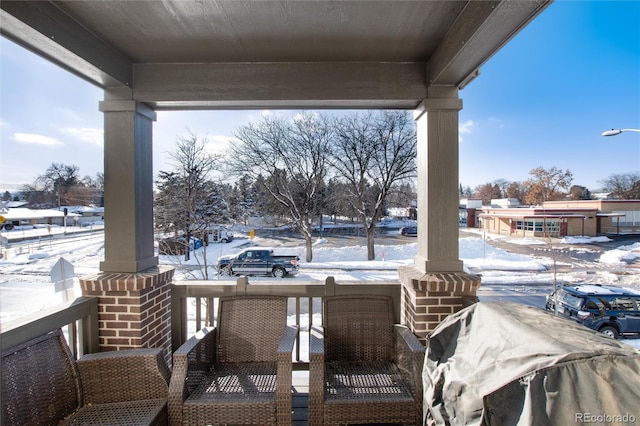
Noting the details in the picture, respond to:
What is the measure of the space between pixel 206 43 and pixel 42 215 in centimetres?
550

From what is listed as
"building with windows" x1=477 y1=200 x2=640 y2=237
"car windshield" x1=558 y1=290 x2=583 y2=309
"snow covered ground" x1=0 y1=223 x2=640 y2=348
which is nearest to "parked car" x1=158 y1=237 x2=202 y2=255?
"snow covered ground" x1=0 y1=223 x2=640 y2=348

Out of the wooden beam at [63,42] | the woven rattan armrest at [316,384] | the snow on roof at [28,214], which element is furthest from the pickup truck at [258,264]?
the woven rattan armrest at [316,384]

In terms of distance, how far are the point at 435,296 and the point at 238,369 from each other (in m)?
1.49

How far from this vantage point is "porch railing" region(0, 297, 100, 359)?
60.2 inches

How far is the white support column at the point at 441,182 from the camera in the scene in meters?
2.19

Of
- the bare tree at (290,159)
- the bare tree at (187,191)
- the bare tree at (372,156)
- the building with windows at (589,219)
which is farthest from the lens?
the building with windows at (589,219)

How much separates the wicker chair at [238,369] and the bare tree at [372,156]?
1488 centimetres

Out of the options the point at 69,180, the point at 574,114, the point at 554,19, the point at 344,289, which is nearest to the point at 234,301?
the point at 344,289

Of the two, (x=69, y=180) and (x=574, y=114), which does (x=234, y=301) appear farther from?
(x=574, y=114)

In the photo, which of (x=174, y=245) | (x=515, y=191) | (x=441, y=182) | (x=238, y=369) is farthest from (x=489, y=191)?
(x=238, y=369)

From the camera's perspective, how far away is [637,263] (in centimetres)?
1555

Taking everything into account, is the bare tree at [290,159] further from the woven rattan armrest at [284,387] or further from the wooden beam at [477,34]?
the woven rattan armrest at [284,387]

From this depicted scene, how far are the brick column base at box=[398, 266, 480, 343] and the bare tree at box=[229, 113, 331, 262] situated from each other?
47.0ft

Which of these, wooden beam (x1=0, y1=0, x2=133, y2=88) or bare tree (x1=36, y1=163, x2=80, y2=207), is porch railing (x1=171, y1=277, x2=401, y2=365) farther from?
bare tree (x1=36, y1=163, x2=80, y2=207)
